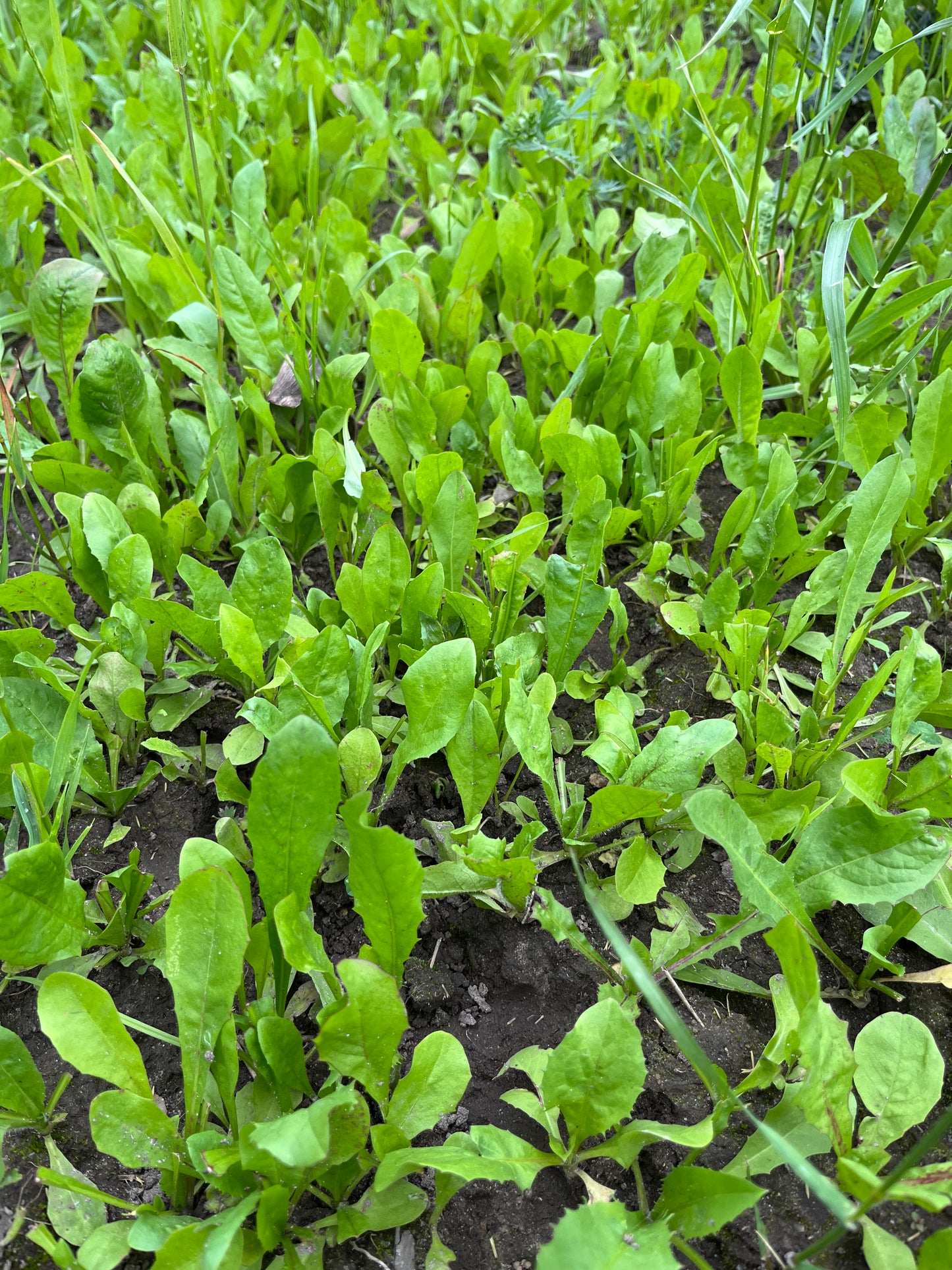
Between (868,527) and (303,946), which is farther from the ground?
(868,527)

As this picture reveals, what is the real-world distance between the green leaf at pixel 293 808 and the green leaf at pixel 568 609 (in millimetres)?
412

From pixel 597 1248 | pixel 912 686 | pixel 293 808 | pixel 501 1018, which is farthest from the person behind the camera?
pixel 912 686

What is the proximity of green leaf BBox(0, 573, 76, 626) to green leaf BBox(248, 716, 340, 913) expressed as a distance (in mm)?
538

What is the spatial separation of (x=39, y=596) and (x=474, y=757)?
64 cm

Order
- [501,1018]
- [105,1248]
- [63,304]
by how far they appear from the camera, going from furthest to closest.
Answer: [63,304]
[501,1018]
[105,1248]

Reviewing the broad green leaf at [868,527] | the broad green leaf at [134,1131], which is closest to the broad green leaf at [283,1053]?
the broad green leaf at [134,1131]

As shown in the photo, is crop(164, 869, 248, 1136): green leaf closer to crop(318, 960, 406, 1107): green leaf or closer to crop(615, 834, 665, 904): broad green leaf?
crop(318, 960, 406, 1107): green leaf

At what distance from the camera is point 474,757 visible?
3.67ft

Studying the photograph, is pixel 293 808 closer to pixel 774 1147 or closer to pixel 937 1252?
pixel 774 1147

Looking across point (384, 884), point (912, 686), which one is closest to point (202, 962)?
point (384, 884)

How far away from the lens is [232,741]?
118cm

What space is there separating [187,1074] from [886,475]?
1093 mm

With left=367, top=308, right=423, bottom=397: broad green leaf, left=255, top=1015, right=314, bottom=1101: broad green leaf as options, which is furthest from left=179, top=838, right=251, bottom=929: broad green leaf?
left=367, top=308, right=423, bottom=397: broad green leaf

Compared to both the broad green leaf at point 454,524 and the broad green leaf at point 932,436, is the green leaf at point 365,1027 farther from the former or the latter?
the broad green leaf at point 932,436
